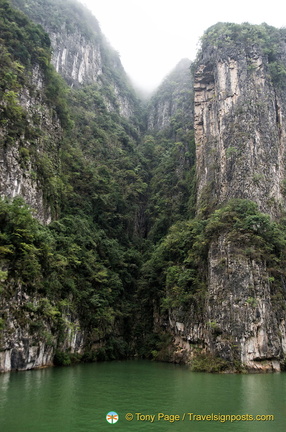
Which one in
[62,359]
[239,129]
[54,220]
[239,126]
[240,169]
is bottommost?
[62,359]

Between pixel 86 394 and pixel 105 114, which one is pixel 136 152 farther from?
pixel 86 394

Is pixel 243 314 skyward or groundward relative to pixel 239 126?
groundward

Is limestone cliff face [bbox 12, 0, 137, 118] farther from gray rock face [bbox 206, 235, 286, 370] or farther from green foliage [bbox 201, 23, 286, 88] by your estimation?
gray rock face [bbox 206, 235, 286, 370]

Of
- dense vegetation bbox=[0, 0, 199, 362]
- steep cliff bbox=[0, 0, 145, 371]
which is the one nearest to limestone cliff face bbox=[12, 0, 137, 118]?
dense vegetation bbox=[0, 0, 199, 362]

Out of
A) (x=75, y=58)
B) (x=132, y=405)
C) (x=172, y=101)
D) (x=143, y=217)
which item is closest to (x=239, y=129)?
(x=143, y=217)

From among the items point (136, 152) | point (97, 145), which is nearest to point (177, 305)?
point (97, 145)

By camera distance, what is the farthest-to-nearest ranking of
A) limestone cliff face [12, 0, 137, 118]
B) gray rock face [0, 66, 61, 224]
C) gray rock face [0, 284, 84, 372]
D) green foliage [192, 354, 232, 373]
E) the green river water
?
limestone cliff face [12, 0, 137, 118] < gray rock face [0, 66, 61, 224] < green foliage [192, 354, 232, 373] < gray rock face [0, 284, 84, 372] < the green river water

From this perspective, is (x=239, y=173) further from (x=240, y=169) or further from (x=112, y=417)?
(x=112, y=417)
